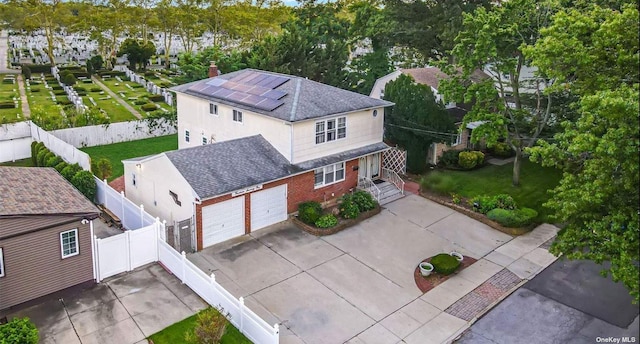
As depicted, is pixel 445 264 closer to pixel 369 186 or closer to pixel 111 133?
pixel 369 186

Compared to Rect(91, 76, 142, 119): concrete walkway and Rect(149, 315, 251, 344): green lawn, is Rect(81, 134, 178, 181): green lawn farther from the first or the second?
Rect(149, 315, 251, 344): green lawn

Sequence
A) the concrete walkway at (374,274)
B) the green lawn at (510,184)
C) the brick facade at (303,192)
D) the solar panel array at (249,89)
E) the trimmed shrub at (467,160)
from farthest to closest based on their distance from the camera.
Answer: the trimmed shrub at (467,160) < the green lawn at (510,184) < the solar panel array at (249,89) < the brick facade at (303,192) < the concrete walkway at (374,274)

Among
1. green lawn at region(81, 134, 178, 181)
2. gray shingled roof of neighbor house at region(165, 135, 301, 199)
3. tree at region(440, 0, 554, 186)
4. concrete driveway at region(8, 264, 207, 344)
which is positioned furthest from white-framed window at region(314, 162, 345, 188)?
green lawn at region(81, 134, 178, 181)

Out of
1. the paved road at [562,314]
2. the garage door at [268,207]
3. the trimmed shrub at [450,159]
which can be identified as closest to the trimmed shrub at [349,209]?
the garage door at [268,207]

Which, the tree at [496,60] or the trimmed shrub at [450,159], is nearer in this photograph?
the tree at [496,60]

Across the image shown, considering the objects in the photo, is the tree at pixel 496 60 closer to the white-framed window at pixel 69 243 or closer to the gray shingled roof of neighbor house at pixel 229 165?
the gray shingled roof of neighbor house at pixel 229 165

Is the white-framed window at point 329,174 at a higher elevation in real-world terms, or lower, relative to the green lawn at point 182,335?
higher
